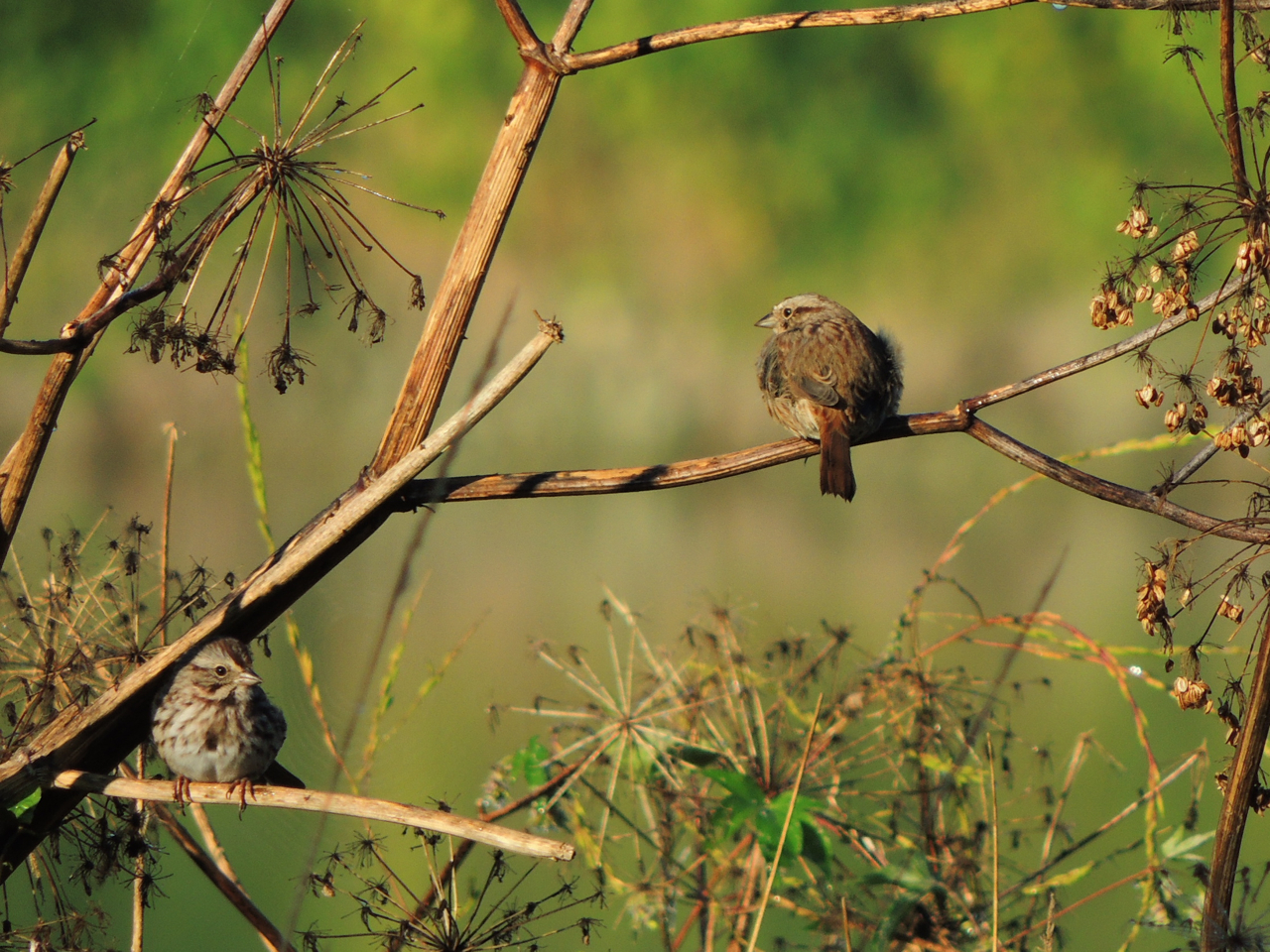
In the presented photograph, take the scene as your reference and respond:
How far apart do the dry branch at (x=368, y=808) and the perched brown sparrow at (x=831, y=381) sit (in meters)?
1.49

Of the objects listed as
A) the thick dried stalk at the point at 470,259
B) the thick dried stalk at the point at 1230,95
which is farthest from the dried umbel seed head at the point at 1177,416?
the thick dried stalk at the point at 470,259

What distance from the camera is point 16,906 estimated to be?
2.02m

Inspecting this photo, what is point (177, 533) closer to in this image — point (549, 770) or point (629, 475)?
point (549, 770)

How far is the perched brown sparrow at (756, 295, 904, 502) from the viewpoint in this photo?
268 centimetres

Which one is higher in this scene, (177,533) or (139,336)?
(177,533)

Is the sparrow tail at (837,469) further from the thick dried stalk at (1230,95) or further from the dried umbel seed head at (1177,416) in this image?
the thick dried stalk at (1230,95)

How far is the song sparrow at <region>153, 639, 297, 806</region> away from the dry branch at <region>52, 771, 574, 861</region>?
0.77m

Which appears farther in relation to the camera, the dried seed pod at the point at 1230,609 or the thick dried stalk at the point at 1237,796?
the dried seed pod at the point at 1230,609

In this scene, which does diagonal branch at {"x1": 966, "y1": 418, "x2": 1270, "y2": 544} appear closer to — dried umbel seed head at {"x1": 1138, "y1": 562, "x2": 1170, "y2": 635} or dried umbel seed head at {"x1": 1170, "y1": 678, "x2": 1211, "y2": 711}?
dried umbel seed head at {"x1": 1138, "y1": 562, "x2": 1170, "y2": 635}

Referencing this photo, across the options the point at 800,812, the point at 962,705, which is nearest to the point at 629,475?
the point at 800,812

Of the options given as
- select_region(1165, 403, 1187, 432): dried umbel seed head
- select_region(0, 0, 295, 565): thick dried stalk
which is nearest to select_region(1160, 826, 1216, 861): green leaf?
select_region(1165, 403, 1187, 432): dried umbel seed head

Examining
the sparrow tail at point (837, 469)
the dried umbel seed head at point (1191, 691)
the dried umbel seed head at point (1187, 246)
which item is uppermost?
the sparrow tail at point (837, 469)

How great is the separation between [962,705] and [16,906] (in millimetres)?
2202

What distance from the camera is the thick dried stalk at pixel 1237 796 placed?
1289mm
